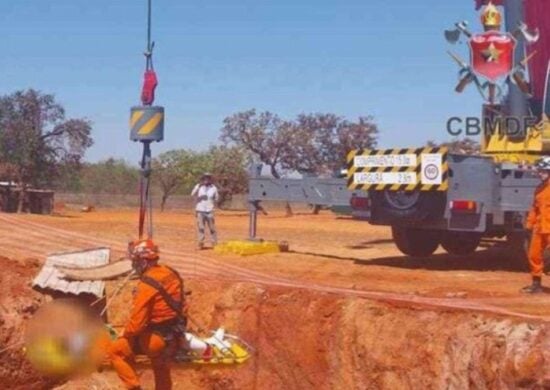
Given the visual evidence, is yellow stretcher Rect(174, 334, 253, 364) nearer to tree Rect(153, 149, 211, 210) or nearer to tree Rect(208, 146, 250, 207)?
tree Rect(208, 146, 250, 207)

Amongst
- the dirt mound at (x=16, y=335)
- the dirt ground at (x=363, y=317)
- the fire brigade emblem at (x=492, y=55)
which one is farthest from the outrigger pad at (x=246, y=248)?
the fire brigade emblem at (x=492, y=55)

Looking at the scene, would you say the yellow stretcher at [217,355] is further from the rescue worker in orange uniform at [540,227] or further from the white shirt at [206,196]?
the white shirt at [206,196]

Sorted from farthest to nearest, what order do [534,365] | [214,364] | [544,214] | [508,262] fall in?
[508,262] → [544,214] → [214,364] → [534,365]

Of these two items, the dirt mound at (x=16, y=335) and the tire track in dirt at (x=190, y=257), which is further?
the tire track in dirt at (x=190, y=257)

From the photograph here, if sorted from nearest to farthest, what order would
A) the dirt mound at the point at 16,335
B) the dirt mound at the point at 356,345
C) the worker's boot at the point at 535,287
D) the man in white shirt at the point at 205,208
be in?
the dirt mound at the point at 356,345, the worker's boot at the point at 535,287, the dirt mound at the point at 16,335, the man in white shirt at the point at 205,208

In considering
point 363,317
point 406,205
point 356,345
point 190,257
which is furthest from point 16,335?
point 406,205

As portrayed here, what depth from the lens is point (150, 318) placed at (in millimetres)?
8930

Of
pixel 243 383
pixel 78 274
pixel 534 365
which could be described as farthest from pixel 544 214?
pixel 78 274

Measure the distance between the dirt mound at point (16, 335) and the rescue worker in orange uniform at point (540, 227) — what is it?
6343 millimetres

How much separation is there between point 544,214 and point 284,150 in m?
32.3

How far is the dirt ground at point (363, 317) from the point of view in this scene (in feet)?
31.1

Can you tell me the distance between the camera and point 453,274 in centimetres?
1443

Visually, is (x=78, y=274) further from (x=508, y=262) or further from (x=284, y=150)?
(x=284, y=150)

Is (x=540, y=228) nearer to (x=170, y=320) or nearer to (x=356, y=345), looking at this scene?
(x=356, y=345)
